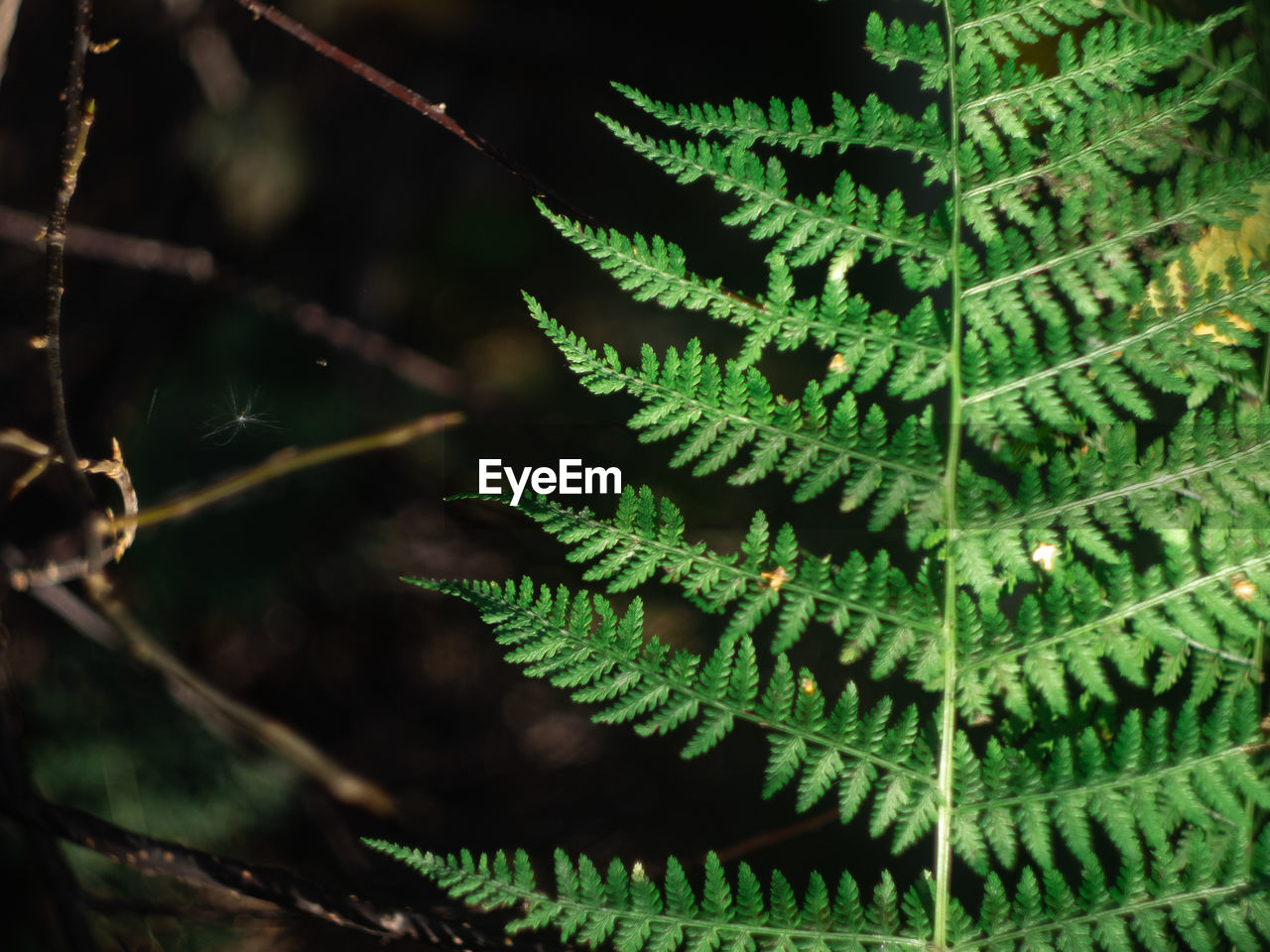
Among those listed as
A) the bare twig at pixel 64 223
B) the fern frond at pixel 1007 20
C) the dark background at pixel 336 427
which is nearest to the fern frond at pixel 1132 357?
the fern frond at pixel 1007 20

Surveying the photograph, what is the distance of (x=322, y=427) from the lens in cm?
122

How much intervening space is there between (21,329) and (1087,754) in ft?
4.95

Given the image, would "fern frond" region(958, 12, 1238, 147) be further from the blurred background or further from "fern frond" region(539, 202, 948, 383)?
the blurred background

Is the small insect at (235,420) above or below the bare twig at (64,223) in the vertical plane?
below

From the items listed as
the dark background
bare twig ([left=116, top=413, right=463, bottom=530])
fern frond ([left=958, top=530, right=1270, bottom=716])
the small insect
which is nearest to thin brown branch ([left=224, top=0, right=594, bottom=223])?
the dark background

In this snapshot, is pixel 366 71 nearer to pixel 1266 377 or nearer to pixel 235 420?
pixel 235 420

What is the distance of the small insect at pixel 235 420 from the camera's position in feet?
4.00

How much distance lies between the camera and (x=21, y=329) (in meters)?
1.22

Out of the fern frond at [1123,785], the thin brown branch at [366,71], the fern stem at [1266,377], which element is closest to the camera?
the fern frond at [1123,785]

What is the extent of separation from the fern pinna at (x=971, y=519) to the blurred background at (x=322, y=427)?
509 mm

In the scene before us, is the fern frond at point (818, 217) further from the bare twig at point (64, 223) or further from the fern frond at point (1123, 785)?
the bare twig at point (64, 223)

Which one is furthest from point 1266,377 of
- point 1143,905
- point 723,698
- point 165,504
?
point 165,504

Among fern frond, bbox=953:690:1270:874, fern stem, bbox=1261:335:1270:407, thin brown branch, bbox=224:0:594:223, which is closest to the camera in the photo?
fern frond, bbox=953:690:1270:874

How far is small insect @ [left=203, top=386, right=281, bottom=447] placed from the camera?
1.22 meters
